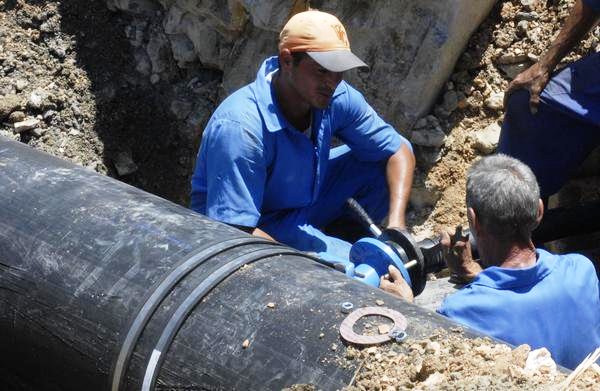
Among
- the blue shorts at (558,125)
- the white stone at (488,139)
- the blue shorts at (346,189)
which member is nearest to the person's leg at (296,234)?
the blue shorts at (346,189)

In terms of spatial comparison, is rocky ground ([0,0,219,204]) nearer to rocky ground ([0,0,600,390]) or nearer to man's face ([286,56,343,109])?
rocky ground ([0,0,600,390])

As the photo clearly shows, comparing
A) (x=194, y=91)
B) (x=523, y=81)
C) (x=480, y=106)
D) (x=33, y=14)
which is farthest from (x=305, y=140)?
(x=33, y=14)

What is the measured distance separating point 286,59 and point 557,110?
129 cm

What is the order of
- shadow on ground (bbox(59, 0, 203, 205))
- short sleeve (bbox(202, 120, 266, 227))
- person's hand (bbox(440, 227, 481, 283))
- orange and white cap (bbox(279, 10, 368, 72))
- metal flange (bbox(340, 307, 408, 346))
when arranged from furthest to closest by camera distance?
shadow on ground (bbox(59, 0, 203, 205)) < orange and white cap (bbox(279, 10, 368, 72)) < short sleeve (bbox(202, 120, 266, 227)) < person's hand (bbox(440, 227, 481, 283)) < metal flange (bbox(340, 307, 408, 346))

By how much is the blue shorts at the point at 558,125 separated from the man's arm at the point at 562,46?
4cm

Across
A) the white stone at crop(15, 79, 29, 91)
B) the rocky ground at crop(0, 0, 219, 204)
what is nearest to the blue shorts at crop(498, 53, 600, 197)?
the rocky ground at crop(0, 0, 219, 204)

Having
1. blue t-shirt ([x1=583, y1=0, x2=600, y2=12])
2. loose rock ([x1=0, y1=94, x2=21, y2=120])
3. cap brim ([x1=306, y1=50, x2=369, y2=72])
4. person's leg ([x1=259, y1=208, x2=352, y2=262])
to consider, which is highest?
blue t-shirt ([x1=583, y1=0, x2=600, y2=12])

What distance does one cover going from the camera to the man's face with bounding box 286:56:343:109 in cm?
391

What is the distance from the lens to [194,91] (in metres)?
6.24

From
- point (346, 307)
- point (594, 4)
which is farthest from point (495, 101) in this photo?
point (346, 307)

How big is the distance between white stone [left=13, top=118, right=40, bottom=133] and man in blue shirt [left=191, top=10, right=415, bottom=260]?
2277 mm

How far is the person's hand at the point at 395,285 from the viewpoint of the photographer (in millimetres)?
3244

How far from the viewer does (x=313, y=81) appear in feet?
12.9

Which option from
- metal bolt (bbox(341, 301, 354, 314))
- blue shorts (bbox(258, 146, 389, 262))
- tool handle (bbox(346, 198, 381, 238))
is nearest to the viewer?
metal bolt (bbox(341, 301, 354, 314))
